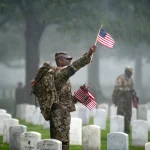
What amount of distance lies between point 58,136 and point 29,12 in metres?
21.0

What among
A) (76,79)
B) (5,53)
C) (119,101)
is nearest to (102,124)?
(119,101)

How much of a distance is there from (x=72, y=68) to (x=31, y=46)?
71.5 ft

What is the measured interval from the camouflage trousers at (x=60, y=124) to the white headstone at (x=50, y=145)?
319mm

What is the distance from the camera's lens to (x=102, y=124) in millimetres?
23047

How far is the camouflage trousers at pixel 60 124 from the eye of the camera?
1271 cm

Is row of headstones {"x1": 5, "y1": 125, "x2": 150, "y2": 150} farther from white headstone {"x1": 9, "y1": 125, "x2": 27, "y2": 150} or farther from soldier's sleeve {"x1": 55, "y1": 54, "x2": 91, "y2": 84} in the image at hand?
soldier's sleeve {"x1": 55, "y1": 54, "x2": 91, "y2": 84}

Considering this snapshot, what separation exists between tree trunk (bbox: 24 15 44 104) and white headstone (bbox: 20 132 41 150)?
61.4ft

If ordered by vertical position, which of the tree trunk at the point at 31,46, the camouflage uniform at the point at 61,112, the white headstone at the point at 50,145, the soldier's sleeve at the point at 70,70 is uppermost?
the tree trunk at the point at 31,46

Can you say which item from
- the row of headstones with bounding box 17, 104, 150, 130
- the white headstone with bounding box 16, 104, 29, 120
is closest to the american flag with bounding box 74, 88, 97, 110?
the row of headstones with bounding box 17, 104, 150, 130

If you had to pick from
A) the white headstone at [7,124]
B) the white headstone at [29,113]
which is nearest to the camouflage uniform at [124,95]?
the white headstone at [7,124]

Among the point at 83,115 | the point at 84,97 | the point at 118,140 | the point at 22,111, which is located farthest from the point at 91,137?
the point at 22,111

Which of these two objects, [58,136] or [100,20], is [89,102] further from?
[100,20]

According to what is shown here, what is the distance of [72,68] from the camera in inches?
482

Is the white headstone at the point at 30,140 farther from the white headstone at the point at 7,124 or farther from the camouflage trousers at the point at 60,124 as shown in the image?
the white headstone at the point at 7,124
